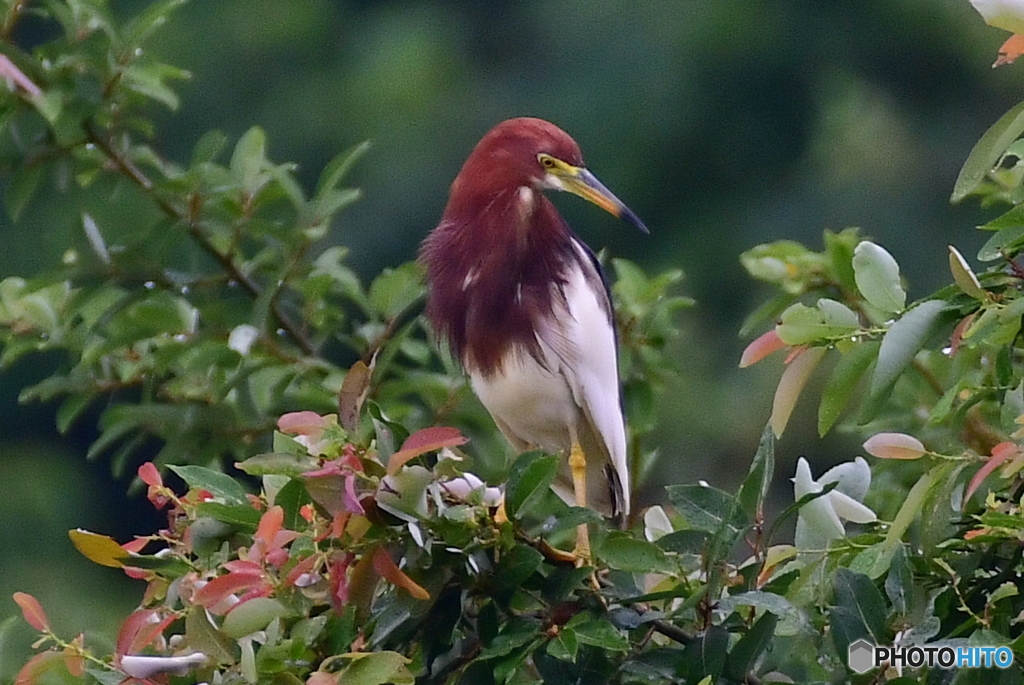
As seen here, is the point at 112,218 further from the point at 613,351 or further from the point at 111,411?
the point at 613,351

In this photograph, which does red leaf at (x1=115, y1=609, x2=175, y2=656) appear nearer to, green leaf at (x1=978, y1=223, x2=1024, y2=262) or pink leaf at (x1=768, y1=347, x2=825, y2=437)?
pink leaf at (x1=768, y1=347, x2=825, y2=437)

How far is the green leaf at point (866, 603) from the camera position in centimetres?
96

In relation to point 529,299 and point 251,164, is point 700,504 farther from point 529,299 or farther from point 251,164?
point 251,164

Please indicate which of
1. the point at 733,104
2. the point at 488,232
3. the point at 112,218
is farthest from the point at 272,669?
the point at 733,104

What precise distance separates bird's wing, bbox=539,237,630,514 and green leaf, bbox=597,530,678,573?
56 centimetres

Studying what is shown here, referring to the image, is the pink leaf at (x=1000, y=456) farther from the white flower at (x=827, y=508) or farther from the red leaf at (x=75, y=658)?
the red leaf at (x=75, y=658)

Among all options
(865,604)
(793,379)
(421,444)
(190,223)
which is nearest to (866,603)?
(865,604)

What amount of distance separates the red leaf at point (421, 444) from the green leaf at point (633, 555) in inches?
5.4

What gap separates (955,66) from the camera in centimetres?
534

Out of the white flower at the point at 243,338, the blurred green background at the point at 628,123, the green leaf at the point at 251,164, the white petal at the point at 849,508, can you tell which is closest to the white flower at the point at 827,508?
the white petal at the point at 849,508

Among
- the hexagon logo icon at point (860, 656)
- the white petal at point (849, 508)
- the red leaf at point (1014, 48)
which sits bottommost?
the hexagon logo icon at point (860, 656)

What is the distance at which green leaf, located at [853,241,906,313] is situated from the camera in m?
1.05

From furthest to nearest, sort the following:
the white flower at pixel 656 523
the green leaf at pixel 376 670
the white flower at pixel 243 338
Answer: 1. the white flower at pixel 243 338
2. the white flower at pixel 656 523
3. the green leaf at pixel 376 670

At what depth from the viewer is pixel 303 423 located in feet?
3.11
